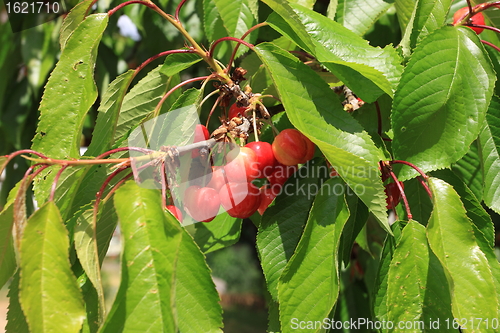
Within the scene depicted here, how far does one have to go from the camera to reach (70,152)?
2.57ft

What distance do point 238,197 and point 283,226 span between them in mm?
115

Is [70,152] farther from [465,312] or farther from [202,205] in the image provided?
[465,312]

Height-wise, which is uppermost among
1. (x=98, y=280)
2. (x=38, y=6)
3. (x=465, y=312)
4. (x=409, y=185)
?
(x=38, y=6)

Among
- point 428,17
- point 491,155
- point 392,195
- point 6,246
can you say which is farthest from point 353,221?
point 6,246

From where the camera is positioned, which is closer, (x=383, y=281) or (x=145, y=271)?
(x=145, y=271)

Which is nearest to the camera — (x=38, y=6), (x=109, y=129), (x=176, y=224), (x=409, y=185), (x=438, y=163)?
(x=176, y=224)

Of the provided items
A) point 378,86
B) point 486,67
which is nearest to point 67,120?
point 378,86

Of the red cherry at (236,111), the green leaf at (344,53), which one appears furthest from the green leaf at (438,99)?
the red cherry at (236,111)

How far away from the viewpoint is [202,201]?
0.83 metres

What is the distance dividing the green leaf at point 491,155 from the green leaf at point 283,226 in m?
0.36

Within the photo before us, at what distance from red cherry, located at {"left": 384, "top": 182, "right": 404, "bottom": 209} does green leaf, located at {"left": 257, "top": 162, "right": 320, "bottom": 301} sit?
151 mm

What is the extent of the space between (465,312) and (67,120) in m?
0.78

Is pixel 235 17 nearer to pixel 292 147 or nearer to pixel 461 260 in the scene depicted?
pixel 292 147

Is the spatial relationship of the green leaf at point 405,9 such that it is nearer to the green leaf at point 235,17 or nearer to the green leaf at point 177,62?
the green leaf at point 235,17
